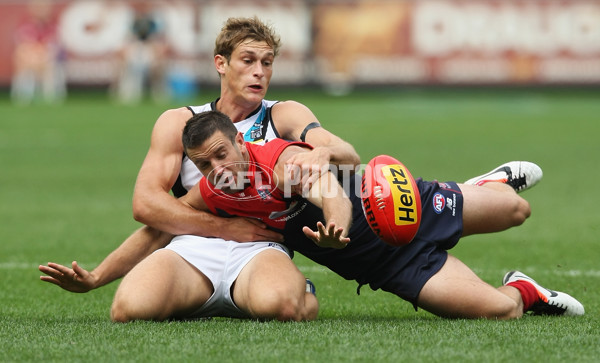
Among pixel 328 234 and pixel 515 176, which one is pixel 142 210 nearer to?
pixel 328 234

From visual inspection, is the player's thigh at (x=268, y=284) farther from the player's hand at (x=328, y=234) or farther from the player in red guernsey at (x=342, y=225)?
the player's hand at (x=328, y=234)

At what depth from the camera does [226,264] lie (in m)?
5.75

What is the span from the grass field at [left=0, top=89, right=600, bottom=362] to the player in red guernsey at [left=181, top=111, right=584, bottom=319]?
17 cm

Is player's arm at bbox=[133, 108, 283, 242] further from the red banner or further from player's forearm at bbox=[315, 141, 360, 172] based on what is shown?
the red banner

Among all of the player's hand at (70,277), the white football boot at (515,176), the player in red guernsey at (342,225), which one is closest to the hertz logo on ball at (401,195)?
the player in red guernsey at (342,225)

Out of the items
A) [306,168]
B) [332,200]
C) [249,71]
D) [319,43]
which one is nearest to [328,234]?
[332,200]

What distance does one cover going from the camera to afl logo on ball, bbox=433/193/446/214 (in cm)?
597

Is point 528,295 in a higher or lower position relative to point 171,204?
lower

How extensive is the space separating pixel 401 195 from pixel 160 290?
133 cm

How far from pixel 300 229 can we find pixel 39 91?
27.4 m

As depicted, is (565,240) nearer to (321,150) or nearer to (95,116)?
(321,150)

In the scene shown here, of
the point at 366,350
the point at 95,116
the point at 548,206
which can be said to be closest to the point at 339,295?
the point at 366,350

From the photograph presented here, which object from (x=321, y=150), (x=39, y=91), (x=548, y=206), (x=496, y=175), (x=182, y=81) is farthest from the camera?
(x=39, y=91)

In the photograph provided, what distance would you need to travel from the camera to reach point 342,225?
5293 mm
